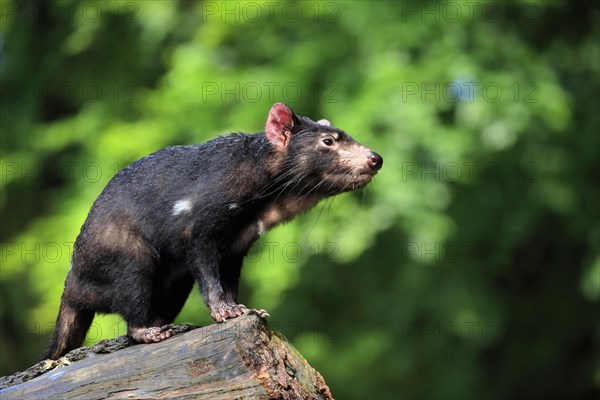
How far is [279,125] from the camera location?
5680mm

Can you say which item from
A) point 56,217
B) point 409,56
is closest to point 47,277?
point 56,217

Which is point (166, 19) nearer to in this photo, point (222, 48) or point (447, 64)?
point (222, 48)

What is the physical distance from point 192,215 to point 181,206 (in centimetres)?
10

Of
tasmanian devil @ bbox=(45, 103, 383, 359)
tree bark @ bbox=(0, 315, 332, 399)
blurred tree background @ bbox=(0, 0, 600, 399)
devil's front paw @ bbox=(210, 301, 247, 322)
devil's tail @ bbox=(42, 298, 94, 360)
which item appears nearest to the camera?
tree bark @ bbox=(0, 315, 332, 399)

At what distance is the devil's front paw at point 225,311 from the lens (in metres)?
4.99

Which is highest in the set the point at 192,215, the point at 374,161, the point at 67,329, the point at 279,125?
the point at 279,125

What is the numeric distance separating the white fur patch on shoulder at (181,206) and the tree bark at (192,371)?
73cm

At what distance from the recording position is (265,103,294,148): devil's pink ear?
5.62 meters

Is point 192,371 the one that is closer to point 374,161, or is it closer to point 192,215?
point 192,215

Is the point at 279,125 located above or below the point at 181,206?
above

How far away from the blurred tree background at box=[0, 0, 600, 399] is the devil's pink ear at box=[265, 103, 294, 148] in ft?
14.6

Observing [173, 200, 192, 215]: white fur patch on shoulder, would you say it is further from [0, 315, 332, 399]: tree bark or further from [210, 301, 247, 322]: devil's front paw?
[0, 315, 332, 399]: tree bark

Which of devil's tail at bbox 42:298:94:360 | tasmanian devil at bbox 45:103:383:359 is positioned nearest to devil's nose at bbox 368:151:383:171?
tasmanian devil at bbox 45:103:383:359

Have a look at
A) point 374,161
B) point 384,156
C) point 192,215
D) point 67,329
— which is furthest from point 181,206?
point 384,156
